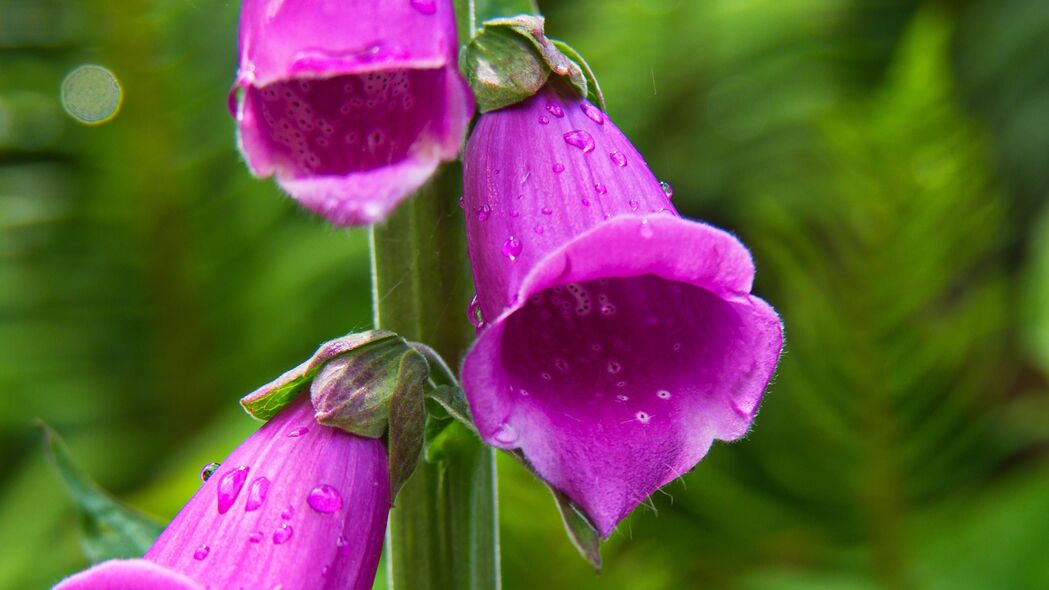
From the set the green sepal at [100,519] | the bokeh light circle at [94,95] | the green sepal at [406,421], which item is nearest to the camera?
the green sepal at [406,421]

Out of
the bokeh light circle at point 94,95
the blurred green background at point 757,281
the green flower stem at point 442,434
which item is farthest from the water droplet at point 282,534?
the bokeh light circle at point 94,95

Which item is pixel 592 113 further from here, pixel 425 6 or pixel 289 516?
pixel 289 516

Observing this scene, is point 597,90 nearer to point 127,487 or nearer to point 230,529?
point 230,529

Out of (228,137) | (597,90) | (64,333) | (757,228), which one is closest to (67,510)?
(64,333)

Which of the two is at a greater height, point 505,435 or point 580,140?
point 580,140

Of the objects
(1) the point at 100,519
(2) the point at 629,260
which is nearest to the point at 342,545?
(2) the point at 629,260

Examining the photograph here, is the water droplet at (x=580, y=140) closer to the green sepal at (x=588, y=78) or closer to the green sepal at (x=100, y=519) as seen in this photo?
the green sepal at (x=588, y=78)
